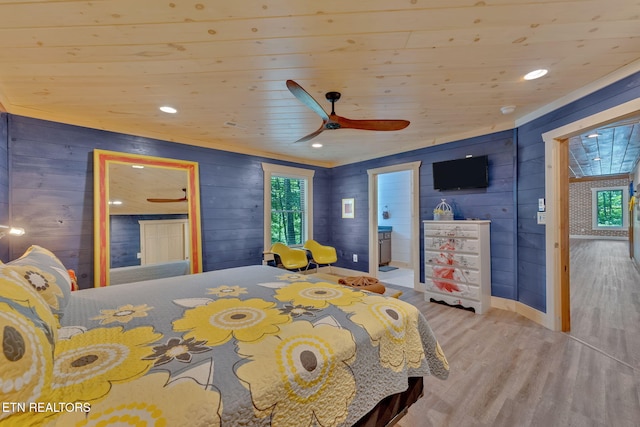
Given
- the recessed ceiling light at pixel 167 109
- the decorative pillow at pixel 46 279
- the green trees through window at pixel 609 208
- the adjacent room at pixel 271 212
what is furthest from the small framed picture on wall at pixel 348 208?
the green trees through window at pixel 609 208

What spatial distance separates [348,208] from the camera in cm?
528

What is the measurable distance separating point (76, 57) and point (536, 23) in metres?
2.92

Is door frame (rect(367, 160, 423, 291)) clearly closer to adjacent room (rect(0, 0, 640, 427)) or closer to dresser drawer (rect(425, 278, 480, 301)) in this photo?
adjacent room (rect(0, 0, 640, 427))

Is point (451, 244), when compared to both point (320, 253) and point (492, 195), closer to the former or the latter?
point (492, 195)

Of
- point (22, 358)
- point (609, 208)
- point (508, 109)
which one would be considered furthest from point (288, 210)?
point (609, 208)

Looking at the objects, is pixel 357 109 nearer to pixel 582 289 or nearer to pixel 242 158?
pixel 242 158

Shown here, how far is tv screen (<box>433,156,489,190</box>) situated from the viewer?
3469 mm

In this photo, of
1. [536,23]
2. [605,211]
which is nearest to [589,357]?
[536,23]

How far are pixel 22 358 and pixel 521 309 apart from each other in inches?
164

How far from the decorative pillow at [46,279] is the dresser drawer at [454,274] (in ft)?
12.2

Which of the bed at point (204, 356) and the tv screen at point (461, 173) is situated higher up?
the tv screen at point (461, 173)

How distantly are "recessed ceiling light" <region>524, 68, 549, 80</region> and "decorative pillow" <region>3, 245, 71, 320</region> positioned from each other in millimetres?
3491

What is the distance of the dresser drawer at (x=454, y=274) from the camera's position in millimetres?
3265

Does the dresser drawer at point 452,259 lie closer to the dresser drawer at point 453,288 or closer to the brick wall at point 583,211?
the dresser drawer at point 453,288
